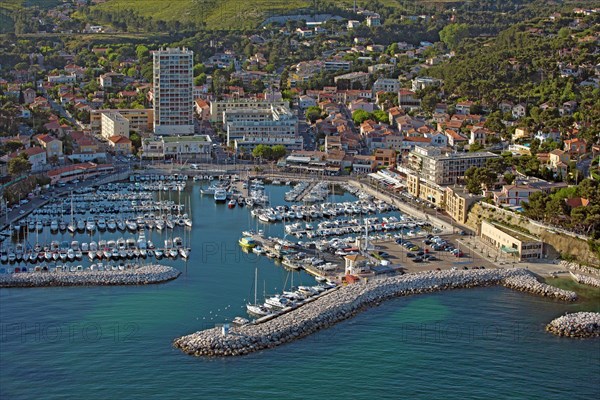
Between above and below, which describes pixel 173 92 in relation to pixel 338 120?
above

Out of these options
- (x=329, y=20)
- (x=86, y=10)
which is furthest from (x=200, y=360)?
(x=86, y=10)

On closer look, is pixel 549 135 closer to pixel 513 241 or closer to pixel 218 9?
pixel 513 241

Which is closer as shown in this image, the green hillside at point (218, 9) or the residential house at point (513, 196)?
the residential house at point (513, 196)

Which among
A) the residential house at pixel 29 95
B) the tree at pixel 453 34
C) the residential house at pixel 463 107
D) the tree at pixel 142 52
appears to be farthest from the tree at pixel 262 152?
the tree at pixel 453 34

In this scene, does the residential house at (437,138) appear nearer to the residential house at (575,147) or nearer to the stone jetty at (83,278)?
the residential house at (575,147)

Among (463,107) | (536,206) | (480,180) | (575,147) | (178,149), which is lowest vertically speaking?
(536,206)

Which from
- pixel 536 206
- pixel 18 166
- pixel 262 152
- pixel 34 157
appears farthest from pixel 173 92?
pixel 536 206
